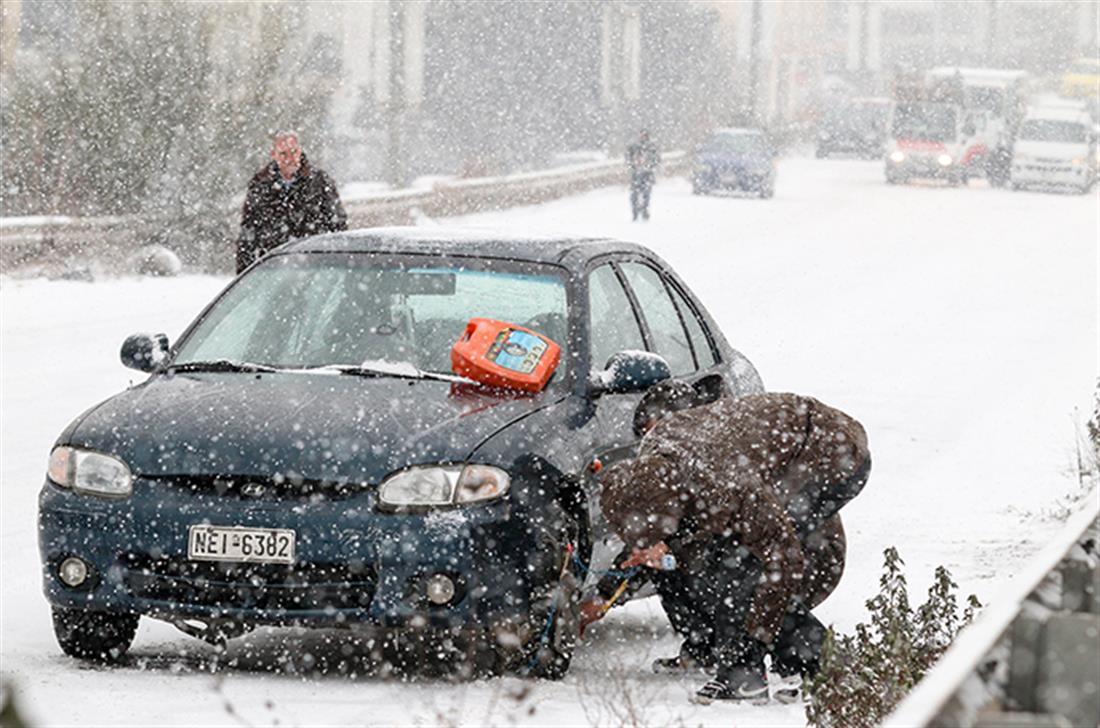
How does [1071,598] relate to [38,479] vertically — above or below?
above

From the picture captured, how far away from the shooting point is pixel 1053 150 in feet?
163

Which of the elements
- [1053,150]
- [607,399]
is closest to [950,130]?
[1053,150]

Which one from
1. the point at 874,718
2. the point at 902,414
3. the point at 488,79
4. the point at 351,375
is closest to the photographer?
the point at 874,718

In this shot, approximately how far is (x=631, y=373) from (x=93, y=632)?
186 cm

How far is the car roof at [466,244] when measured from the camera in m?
8.22

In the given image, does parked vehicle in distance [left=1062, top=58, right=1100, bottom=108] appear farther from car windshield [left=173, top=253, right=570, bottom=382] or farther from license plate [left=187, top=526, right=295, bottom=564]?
license plate [left=187, top=526, right=295, bottom=564]

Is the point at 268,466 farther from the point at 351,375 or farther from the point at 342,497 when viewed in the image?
the point at 351,375

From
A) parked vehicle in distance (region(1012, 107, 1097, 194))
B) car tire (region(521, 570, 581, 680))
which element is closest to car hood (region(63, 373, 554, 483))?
car tire (region(521, 570, 581, 680))

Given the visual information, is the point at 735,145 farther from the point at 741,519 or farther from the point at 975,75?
the point at 741,519

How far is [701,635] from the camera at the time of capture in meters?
7.13

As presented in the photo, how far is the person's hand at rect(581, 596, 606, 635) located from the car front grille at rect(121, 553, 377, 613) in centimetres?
87

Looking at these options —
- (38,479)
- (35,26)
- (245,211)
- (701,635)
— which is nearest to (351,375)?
(701,635)

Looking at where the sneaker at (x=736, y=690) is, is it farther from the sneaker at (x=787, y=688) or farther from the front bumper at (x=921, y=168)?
the front bumper at (x=921, y=168)

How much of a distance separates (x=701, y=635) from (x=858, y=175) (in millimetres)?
49124
